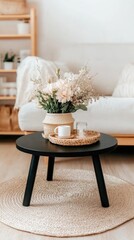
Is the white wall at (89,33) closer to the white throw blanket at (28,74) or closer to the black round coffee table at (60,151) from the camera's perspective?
the white throw blanket at (28,74)

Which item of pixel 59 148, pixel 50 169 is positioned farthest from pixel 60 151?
pixel 50 169

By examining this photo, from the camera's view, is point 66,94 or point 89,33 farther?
point 89,33

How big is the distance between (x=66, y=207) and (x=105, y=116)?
1.10 m

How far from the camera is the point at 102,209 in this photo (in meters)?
2.19

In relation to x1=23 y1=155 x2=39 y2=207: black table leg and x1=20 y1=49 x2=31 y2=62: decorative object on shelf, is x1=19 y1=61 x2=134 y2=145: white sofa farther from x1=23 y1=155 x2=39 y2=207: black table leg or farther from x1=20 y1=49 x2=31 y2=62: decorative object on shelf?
x1=20 y1=49 x2=31 y2=62: decorative object on shelf

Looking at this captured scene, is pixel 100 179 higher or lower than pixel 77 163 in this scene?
higher

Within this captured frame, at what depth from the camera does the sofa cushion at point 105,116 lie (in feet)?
10.2

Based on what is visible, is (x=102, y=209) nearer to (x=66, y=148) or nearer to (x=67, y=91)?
(x=66, y=148)

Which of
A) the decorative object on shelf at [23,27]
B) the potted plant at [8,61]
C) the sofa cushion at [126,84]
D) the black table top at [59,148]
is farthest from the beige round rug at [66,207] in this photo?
the decorative object on shelf at [23,27]

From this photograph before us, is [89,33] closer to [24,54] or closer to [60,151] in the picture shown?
[24,54]

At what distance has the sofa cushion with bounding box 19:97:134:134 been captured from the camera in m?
3.10

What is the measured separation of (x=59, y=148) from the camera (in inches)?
85.2

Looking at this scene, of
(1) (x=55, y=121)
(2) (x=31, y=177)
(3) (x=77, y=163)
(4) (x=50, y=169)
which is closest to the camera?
(2) (x=31, y=177)

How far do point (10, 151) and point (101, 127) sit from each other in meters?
1.04
